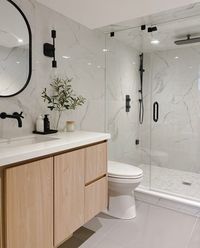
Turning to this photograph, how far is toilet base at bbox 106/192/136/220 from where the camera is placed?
216cm

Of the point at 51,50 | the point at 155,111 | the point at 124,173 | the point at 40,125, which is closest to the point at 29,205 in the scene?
the point at 40,125

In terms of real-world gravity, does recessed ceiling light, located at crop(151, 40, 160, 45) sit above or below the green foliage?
above

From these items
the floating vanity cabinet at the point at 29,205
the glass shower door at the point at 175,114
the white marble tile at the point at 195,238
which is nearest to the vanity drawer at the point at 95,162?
the floating vanity cabinet at the point at 29,205

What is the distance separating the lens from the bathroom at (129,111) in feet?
5.69

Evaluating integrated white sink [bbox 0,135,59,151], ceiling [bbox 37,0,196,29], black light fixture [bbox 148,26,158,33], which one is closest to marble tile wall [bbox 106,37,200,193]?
black light fixture [bbox 148,26,158,33]

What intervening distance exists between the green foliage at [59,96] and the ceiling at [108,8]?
667mm

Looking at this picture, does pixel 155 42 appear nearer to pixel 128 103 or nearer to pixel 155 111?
pixel 128 103

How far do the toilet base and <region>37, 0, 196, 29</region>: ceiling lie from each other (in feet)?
6.09

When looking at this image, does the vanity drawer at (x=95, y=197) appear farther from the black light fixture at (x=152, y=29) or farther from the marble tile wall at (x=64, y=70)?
the black light fixture at (x=152, y=29)

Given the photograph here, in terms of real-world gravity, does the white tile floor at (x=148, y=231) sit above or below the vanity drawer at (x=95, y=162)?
below

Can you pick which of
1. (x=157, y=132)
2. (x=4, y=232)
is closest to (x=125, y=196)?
(x=4, y=232)

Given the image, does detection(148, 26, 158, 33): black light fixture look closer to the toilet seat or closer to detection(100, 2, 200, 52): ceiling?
detection(100, 2, 200, 52): ceiling

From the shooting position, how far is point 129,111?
347 cm

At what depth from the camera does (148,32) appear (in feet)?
9.16
